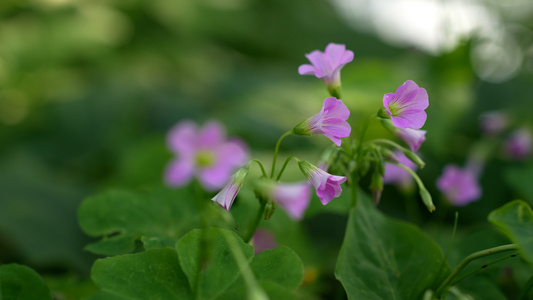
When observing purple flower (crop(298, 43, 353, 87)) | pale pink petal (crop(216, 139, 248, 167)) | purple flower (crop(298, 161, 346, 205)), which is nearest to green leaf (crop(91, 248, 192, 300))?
purple flower (crop(298, 161, 346, 205))

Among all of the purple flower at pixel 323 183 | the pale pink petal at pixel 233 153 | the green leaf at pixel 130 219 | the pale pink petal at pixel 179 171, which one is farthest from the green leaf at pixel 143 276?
the pale pink petal at pixel 233 153

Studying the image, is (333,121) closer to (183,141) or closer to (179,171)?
(179,171)

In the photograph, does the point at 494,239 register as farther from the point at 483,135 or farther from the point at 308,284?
the point at 483,135

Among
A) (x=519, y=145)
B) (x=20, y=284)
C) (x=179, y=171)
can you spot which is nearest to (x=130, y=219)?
(x=20, y=284)

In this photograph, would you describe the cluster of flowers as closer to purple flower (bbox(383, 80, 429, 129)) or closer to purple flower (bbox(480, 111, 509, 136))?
purple flower (bbox(383, 80, 429, 129))

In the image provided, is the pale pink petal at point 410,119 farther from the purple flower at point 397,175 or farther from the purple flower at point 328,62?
the purple flower at point 397,175

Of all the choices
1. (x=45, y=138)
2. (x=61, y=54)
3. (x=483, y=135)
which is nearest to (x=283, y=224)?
(x=483, y=135)
